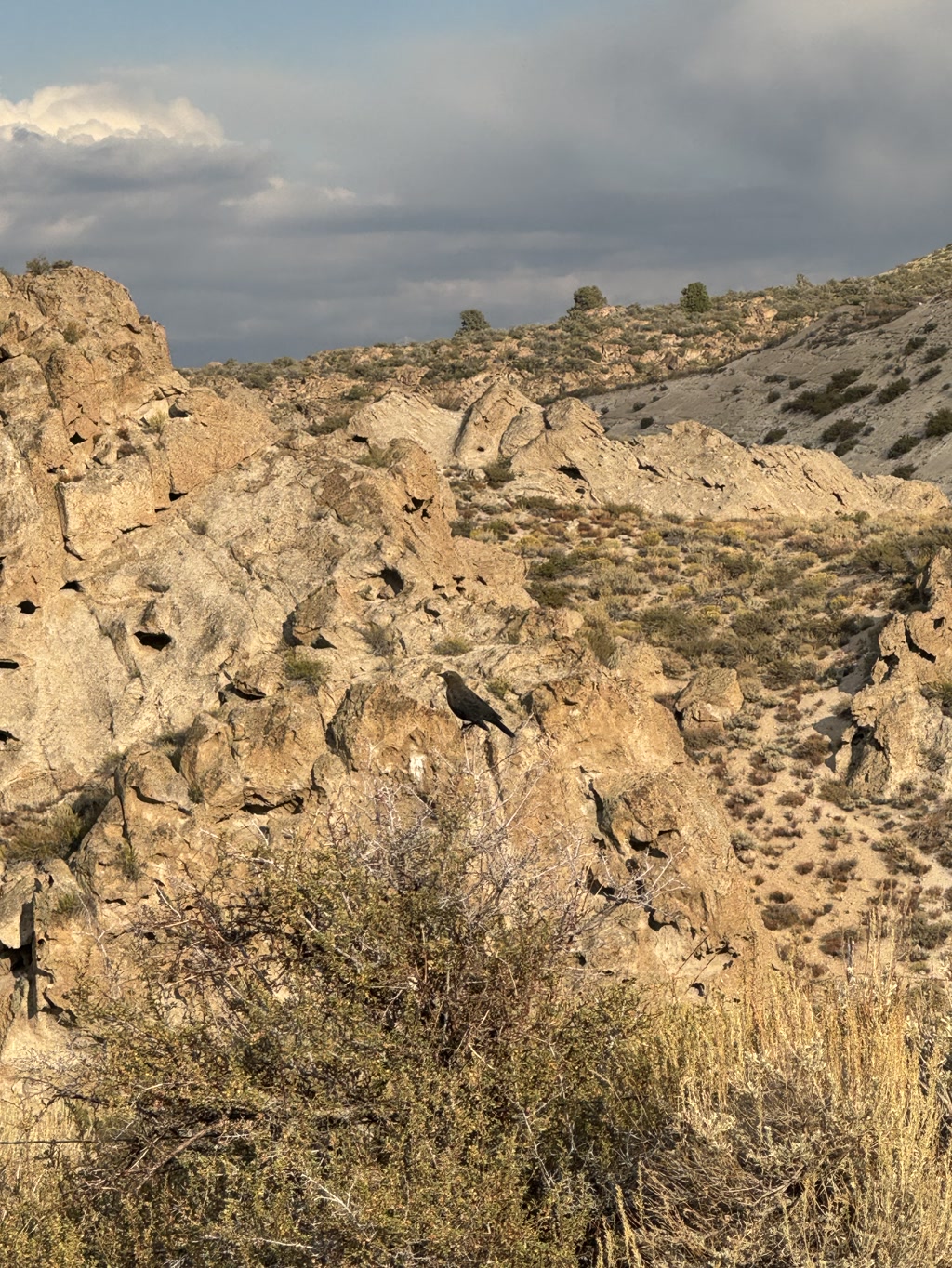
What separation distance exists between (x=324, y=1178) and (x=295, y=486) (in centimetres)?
1621

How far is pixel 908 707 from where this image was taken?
65.7ft

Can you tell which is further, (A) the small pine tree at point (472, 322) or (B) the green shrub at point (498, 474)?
(A) the small pine tree at point (472, 322)

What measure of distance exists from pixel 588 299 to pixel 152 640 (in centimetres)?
7223

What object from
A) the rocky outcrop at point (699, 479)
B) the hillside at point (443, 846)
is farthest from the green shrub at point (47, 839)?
the rocky outcrop at point (699, 479)

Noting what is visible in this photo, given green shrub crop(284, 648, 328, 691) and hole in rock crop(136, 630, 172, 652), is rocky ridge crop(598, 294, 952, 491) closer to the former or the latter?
hole in rock crop(136, 630, 172, 652)

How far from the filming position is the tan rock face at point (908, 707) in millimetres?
19453

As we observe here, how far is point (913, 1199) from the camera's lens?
4.85m

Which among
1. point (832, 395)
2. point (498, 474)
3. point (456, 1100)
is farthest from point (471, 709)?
point (832, 395)

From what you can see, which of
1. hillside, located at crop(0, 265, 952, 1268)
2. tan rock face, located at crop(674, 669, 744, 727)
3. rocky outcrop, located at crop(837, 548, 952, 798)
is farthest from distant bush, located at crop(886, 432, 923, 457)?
tan rock face, located at crop(674, 669, 744, 727)

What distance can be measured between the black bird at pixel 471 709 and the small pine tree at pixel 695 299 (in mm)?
71756

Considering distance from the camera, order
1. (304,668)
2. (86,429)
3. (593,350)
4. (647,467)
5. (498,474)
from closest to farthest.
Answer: (304,668), (86,429), (498,474), (647,467), (593,350)

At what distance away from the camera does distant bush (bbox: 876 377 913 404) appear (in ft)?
160

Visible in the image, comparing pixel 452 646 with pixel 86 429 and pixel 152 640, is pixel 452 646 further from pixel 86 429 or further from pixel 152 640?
pixel 86 429

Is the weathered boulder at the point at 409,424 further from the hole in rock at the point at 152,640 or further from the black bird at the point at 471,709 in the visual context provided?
the black bird at the point at 471,709
